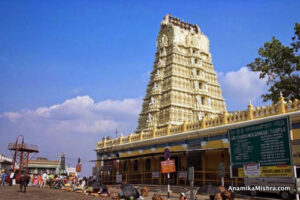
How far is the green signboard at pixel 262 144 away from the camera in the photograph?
13.4 m

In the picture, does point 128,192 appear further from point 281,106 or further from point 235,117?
point 281,106

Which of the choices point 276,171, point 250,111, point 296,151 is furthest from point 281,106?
point 276,171

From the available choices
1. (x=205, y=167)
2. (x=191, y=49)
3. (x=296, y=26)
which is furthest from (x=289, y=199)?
(x=191, y=49)

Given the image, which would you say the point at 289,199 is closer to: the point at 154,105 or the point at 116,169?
the point at 116,169

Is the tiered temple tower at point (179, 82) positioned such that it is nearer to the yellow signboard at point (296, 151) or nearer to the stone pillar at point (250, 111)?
the stone pillar at point (250, 111)

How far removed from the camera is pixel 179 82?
40.3 metres

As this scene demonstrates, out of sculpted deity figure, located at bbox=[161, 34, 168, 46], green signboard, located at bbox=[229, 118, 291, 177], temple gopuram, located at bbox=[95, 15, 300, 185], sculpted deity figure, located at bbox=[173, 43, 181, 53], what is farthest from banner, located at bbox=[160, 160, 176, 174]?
sculpted deity figure, located at bbox=[161, 34, 168, 46]

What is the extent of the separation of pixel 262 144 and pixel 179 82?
26.3m

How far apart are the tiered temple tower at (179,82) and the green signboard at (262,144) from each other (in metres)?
→ 20.6

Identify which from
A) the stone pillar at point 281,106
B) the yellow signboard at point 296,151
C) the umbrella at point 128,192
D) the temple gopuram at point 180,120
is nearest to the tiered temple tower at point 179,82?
the temple gopuram at point 180,120

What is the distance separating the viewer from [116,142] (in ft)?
125

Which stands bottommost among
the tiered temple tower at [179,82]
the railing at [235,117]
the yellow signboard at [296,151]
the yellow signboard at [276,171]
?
the yellow signboard at [276,171]

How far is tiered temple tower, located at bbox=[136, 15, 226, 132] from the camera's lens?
38.8 m

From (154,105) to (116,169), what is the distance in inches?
372
